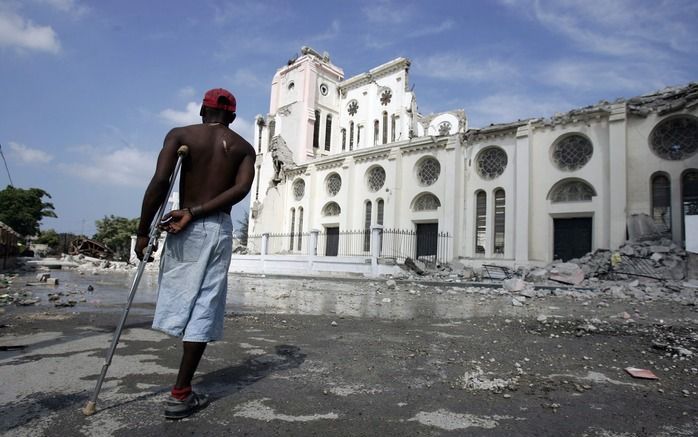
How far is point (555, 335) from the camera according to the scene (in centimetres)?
441

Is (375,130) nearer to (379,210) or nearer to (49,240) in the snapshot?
(379,210)

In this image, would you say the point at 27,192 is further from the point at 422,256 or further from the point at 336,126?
the point at 422,256

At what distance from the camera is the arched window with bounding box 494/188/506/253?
19.1 m

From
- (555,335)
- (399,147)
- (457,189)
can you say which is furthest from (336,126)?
(555,335)

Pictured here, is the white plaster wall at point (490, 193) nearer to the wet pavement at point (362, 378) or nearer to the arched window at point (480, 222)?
the arched window at point (480, 222)

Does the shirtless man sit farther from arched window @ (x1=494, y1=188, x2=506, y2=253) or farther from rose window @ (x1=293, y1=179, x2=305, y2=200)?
rose window @ (x1=293, y1=179, x2=305, y2=200)

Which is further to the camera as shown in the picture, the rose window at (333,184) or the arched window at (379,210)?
the rose window at (333,184)

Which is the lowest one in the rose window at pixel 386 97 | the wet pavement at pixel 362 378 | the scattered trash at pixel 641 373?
the wet pavement at pixel 362 378

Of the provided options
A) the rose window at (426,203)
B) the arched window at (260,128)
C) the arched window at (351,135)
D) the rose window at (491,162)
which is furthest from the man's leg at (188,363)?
the arched window at (260,128)

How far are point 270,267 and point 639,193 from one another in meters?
17.7

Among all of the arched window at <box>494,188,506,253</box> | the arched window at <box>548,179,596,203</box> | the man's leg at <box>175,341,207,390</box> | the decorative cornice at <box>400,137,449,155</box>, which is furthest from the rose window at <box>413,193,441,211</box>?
the man's leg at <box>175,341,207,390</box>

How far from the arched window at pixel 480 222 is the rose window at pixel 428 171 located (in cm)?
289

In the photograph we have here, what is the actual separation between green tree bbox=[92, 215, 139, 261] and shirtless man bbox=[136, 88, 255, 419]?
4036 centimetres

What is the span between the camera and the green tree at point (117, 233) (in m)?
38.5
